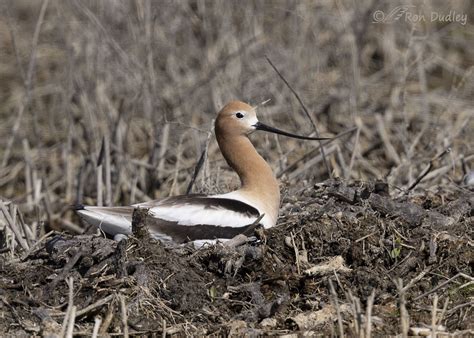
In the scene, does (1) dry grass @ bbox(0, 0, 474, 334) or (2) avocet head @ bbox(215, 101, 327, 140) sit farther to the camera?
(1) dry grass @ bbox(0, 0, 474, 334)

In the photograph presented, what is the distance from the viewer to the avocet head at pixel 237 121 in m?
7.19

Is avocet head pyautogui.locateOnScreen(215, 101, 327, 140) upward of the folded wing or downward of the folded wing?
upward

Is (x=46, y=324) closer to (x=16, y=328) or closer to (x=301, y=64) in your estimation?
(x=16, y=328)

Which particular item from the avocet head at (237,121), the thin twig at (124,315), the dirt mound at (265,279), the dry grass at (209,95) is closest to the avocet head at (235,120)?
the avocet head at (237,121)

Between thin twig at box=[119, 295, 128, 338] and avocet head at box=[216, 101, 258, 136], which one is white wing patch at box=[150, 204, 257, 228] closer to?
avocet head at box=[216, 101, 258, 136]

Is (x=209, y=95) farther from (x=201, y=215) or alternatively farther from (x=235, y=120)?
(x=201, y=215)

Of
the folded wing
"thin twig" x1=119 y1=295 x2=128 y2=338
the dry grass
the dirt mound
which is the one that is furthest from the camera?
the dry grass

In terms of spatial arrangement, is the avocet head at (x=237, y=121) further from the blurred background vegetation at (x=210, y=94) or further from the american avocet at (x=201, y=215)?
the blurred background vegetation at (x=210, y=94)

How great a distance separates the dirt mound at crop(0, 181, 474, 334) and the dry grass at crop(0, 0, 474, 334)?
164 centimetres

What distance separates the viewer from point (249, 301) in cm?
553
